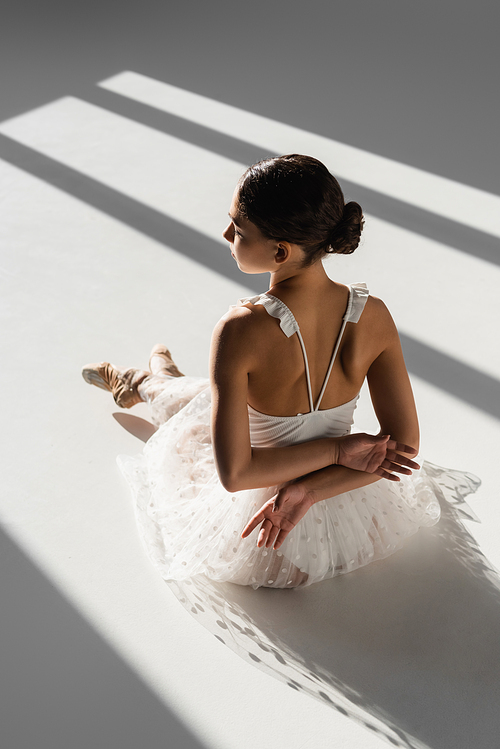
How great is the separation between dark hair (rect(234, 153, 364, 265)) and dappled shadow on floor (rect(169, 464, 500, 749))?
910mm

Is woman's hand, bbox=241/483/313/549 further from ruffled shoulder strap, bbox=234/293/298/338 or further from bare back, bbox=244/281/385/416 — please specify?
ruffled shoulder strap, bbox=234/293/298/338

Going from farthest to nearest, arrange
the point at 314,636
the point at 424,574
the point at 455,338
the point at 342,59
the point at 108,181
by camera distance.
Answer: the point at 342,59 → the point at 108,181 → the point at 455,338 → the point at 424,574 → the point at 314,636

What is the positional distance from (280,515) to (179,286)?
1590 millimetres

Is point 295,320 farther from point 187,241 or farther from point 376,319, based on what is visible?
point 187,241

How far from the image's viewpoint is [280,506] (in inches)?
63.3

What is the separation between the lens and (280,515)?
161 cm

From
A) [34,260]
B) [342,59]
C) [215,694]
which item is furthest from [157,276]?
[342,59]

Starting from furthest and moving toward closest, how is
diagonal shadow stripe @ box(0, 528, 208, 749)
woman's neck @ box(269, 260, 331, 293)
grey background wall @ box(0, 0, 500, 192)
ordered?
grey background wall @ box(0, 0, 500, 192)
diagonal shadow stripe @ box(0, 528, 208, 749)
woman's neck @ box(269, 260, 331, 293)

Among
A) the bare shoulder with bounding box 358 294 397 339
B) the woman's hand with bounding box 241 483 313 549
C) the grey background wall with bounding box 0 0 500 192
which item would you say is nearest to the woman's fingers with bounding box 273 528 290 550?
the woman's hand with bounding box 241 483 313 549

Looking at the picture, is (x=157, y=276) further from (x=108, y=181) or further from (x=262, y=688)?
(x=262, y=688)

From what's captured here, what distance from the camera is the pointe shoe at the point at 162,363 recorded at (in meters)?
2.40

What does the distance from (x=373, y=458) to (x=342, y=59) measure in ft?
13.6

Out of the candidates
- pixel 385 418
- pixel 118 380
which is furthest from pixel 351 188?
pixel 385 418

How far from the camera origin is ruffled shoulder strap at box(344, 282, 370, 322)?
4.89 ft
